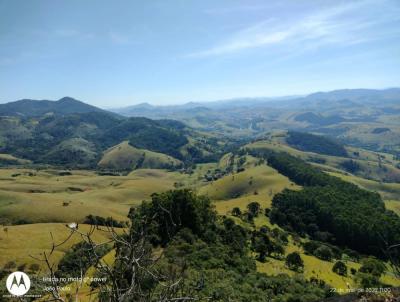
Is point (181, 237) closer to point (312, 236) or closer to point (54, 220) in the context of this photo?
point (312, 236)

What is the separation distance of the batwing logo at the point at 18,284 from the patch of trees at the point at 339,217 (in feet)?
398

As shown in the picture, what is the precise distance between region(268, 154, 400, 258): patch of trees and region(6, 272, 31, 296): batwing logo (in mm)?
121413

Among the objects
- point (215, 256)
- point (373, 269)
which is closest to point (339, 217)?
point (373, 269)

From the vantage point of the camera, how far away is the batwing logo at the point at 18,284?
11.2 metres

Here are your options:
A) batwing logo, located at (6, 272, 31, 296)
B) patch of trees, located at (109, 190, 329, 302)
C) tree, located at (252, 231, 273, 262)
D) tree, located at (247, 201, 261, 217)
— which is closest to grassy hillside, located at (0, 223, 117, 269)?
patch of trees, located at (109, 190, 329, 302)

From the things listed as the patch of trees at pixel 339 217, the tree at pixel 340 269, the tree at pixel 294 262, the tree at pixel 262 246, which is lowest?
the patch of trees at pixel 339 217

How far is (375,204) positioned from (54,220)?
156m

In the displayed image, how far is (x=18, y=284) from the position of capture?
445 inches

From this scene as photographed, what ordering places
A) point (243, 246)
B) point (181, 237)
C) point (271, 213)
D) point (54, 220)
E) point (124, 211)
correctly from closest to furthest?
point (181, 237)
point (243, 246)
point (271, 213)
point (54, 220)
point (124, 211)

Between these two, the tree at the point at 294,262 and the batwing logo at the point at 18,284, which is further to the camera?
the tree at the point at 294,262

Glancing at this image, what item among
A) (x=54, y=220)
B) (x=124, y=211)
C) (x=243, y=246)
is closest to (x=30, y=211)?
(x=54, y=220)

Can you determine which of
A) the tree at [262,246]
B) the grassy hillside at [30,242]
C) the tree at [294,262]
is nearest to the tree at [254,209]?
the tree at [262,246]

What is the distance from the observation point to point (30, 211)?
6875 inches

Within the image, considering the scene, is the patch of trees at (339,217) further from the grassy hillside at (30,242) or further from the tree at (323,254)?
the grassy hillside at (30,242)
